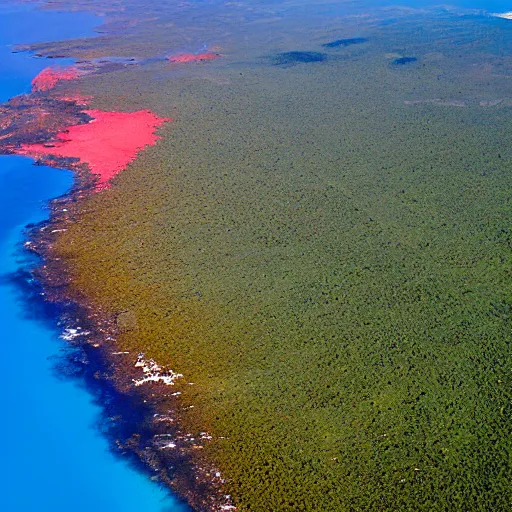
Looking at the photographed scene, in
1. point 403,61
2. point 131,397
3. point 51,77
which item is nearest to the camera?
point 131,397

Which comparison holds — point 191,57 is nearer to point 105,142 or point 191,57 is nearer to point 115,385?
point 105,142

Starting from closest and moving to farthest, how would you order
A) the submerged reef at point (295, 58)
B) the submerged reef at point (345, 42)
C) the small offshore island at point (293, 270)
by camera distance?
the small offshore island at point (293, 270)
the submerged reef at point (295, 58)
the submerged reef at point (345, 42)

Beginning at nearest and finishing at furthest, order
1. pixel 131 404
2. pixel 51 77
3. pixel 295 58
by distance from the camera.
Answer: pixel 131 404 < pixel 51 77 < pixel 295 58

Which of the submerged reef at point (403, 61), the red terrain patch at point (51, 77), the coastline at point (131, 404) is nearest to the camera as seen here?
the coastline at point (131, 404)

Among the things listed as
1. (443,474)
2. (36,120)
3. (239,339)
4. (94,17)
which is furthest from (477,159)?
(94,17)

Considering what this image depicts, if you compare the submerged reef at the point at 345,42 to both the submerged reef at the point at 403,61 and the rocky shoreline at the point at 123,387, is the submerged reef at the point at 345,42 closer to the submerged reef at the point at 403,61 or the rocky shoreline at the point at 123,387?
the submerged reef at the point at 403,61

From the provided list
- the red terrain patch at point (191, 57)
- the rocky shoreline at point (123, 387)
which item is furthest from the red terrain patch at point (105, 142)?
the red terrain patch at point (191, 57)

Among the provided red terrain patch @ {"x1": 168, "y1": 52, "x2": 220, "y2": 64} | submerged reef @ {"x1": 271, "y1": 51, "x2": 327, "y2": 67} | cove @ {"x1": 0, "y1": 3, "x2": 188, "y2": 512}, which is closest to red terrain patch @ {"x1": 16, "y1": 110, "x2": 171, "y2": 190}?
cove @ {"x1": 0, "y1": 3, "x2": 188, "y2": 512}

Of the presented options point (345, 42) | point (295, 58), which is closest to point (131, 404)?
point (295, 58)
